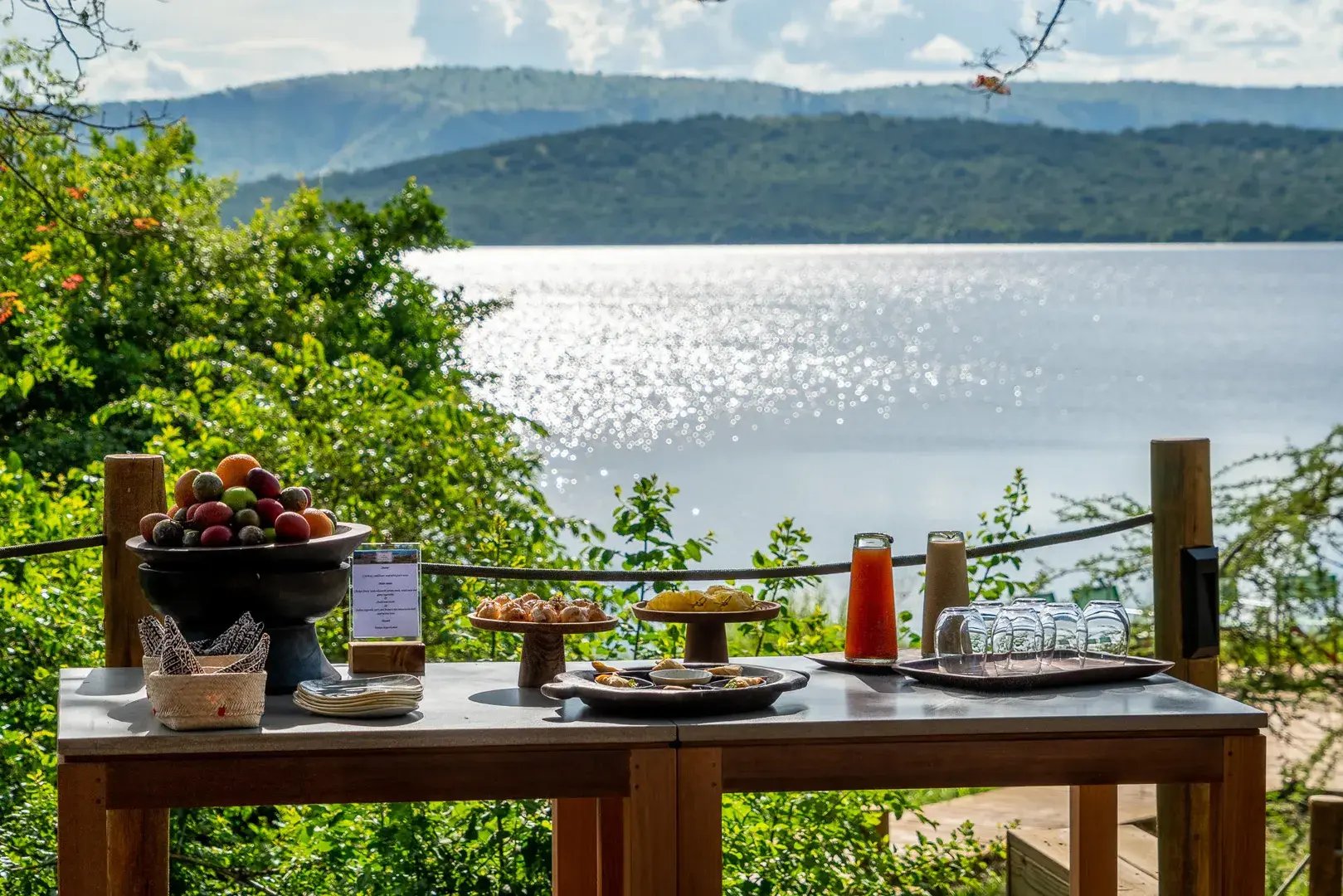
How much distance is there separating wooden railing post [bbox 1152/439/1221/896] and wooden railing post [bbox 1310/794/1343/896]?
28 centimetres

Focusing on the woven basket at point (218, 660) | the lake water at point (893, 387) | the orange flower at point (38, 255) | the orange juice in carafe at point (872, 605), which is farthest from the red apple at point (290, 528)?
the lake water at point (893, 387)

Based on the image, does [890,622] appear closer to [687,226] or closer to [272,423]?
[272,423]

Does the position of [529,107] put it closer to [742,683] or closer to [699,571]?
[699,571]

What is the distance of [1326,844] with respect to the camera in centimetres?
348

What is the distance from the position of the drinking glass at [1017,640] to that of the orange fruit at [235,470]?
1.31 meters

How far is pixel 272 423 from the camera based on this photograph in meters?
6.99

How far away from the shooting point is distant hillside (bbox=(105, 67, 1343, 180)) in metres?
83.1

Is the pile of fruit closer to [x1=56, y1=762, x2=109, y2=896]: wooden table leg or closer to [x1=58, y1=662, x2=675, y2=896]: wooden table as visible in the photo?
[x1=58, y1=662, x2=675, y2=896]: wooden table

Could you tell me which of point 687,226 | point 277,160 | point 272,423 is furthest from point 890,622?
point 277,160

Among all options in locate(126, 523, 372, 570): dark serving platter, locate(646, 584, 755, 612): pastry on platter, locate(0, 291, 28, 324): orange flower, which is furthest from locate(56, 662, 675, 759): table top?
locate(0, 291, 28, 324): orange flower

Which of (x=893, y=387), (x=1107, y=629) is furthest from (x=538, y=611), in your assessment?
(x=893, y=387)

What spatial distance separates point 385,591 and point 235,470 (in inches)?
13.0

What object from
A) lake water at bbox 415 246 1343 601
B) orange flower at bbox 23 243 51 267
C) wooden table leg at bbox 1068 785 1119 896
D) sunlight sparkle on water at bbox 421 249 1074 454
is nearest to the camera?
wooden table leg at bbox 1068 785 1119 896

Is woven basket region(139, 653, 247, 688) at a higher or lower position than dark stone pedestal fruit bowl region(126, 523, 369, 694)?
lower
